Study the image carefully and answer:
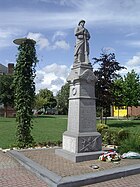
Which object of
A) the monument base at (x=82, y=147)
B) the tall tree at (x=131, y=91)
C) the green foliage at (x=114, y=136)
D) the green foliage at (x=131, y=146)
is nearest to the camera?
the monument base at (x=82, y=147)

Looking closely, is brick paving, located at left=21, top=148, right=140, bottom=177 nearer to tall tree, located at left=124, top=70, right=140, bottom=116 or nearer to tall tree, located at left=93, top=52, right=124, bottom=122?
tall tree, located at left=93, top=52, right=124, bottom=122

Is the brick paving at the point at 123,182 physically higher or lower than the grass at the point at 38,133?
lower

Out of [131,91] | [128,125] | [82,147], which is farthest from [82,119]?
[131,91]

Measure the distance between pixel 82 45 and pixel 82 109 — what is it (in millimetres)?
2532

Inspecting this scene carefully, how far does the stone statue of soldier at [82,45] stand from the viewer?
33.2 ft

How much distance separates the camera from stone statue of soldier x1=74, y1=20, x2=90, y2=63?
10.1m

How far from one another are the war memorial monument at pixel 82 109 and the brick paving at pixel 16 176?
1.84 m

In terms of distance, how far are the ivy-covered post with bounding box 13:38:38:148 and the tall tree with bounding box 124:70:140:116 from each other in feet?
101

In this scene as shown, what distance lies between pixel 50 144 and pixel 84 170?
5.52 metres

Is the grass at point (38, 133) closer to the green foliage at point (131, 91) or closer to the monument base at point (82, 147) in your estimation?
the monument base at point (82, 147)

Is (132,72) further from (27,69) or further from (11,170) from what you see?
(11,170)

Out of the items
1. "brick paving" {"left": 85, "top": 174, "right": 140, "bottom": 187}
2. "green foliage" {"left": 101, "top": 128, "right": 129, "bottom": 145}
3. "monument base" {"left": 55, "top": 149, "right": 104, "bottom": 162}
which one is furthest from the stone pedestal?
"green foliage" {"left": 101, "top": 128, "right": 129, "bottom": 145}

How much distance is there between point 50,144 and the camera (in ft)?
42.4

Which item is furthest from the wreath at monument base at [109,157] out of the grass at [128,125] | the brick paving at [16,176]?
the grass at [128,125]
